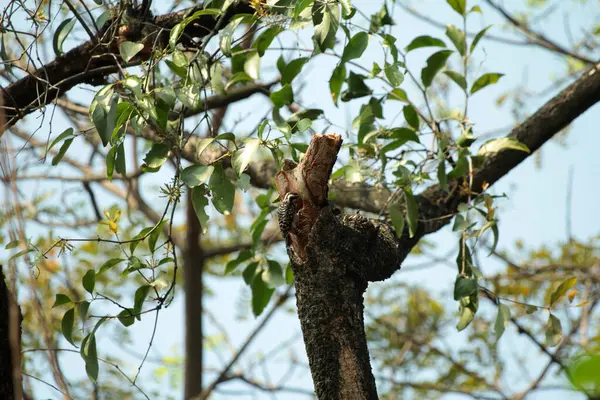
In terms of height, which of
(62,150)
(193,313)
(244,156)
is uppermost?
(193,313)

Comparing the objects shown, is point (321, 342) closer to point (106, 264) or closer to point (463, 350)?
point (106, 264)

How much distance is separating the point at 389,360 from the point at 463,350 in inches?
17.3

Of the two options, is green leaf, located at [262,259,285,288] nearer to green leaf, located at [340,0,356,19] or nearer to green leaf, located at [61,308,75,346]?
green leaf, located at [61,308,75,346]

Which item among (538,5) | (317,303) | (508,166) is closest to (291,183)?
(317,303)

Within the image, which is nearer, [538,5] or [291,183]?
[291,183]

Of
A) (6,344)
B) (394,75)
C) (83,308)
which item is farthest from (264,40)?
(6,344)

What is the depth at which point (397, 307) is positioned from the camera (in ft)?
15.5

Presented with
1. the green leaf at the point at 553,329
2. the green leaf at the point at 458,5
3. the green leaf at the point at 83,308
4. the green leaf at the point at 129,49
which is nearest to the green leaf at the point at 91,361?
the green leaf at the point at 83,308

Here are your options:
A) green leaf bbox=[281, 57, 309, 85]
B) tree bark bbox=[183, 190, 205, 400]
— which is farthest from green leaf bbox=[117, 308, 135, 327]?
tree bark bbox=[183, 190, 205, 400]

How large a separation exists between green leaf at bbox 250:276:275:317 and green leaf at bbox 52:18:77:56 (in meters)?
0.72

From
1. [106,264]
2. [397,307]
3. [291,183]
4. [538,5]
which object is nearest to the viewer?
[291,183]

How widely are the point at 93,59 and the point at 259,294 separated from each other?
2.29 feet

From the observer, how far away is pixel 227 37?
1341 millimetres

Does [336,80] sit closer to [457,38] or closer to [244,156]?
[457,38]
